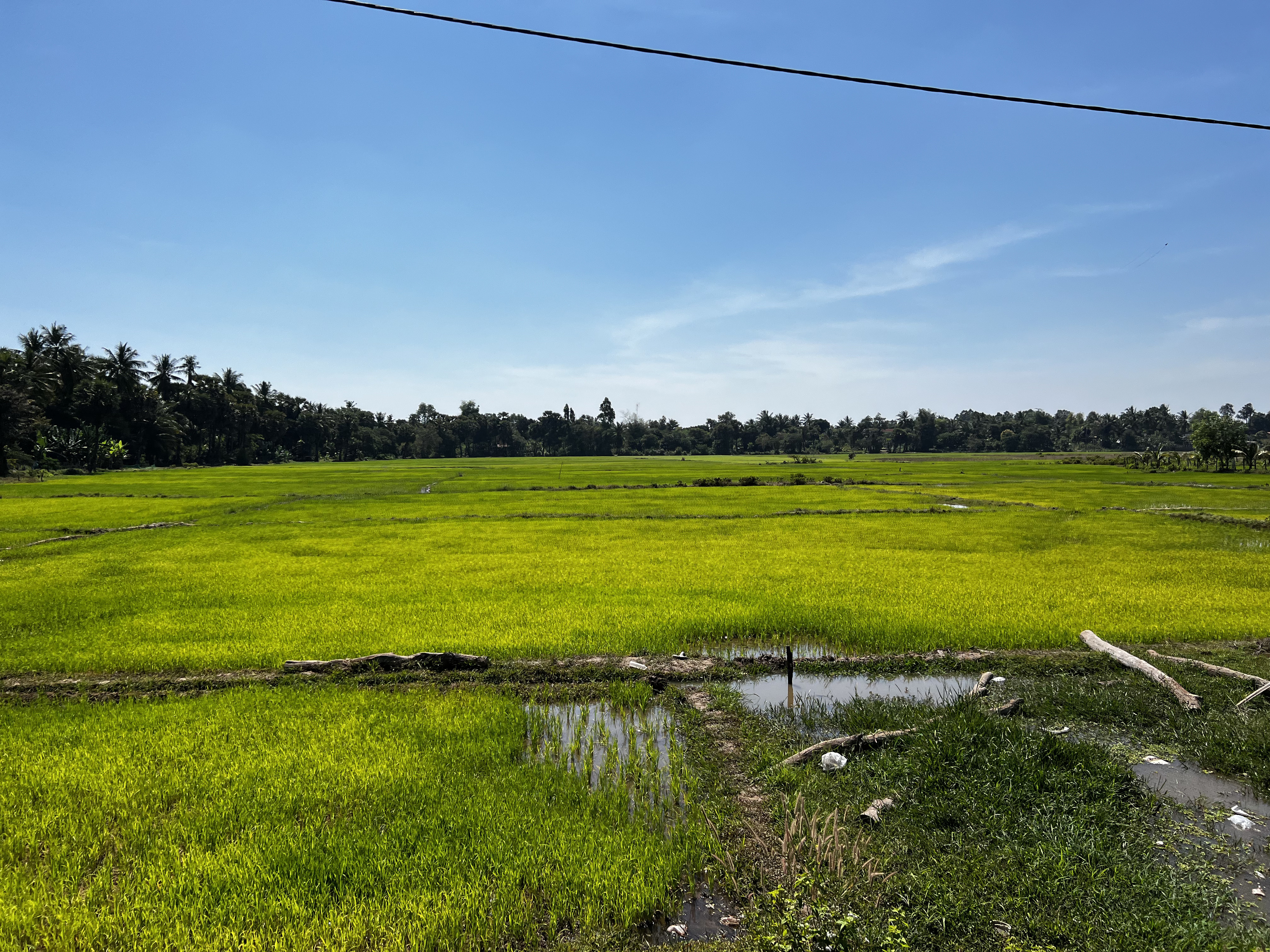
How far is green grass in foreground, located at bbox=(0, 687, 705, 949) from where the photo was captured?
172 inches

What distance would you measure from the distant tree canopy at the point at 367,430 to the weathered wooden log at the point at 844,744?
7010cm

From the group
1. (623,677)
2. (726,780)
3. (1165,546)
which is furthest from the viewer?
(1165,546)

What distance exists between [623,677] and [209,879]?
551cm

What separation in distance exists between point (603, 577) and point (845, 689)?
770 centimetres

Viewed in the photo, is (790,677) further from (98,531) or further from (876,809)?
(98,531)

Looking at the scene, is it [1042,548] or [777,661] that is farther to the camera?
[1042,548]

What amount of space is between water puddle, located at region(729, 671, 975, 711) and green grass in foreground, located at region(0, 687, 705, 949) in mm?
3283

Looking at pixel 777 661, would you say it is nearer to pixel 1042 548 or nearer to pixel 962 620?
pixel 962 620

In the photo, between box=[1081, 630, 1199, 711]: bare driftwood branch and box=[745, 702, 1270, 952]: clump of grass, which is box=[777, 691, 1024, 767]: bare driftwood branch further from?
box=[1081, 630, 1199, 711]: bare driftwood branch

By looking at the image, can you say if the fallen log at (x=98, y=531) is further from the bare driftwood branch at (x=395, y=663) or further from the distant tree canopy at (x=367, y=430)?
the distant tree canopy at (x=367, y=430)

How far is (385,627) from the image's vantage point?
11430mm

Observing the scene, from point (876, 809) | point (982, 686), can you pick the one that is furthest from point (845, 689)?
point (876, 809)

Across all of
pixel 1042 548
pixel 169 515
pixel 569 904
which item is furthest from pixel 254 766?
pixel 169 515

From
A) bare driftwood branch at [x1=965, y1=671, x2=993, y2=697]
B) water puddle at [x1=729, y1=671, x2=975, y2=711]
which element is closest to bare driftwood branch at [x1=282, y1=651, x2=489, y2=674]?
water puddle at [x1=729, y1=671, x2=975, y2=711]
